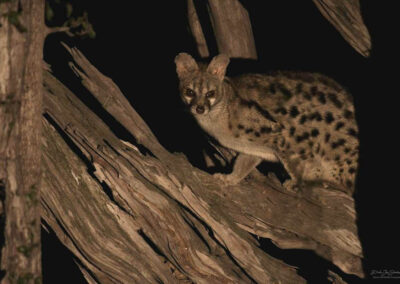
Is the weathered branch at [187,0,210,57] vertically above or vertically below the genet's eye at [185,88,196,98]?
above

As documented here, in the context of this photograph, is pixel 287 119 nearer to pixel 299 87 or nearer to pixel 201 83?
pixel 299 87

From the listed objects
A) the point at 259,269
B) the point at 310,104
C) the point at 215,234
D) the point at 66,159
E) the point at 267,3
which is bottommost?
the point at 259,269

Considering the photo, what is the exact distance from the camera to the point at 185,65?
202 inches

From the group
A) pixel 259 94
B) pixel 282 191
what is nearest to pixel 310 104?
pixel 259 94

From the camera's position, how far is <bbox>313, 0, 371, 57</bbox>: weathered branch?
4.43m

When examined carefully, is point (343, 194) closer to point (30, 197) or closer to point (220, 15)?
point (220, 15)

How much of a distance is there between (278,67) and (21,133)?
299cm

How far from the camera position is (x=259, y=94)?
16.9 feet

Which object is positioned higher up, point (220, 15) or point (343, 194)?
point (220, 15)

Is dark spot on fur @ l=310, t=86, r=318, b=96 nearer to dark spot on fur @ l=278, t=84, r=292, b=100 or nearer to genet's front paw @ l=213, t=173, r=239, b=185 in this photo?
dark spot on fur @ l=278, t=84, r=292, b=100

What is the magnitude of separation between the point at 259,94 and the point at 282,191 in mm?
853

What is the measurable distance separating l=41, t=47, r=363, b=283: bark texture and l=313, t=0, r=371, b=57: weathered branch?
4.34 feet

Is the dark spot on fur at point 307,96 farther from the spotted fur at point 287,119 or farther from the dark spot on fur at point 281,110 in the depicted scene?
the dark spot on fur at point 281,110

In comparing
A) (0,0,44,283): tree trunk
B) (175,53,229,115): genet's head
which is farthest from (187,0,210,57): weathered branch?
(0,0,44,283): tree trunk
